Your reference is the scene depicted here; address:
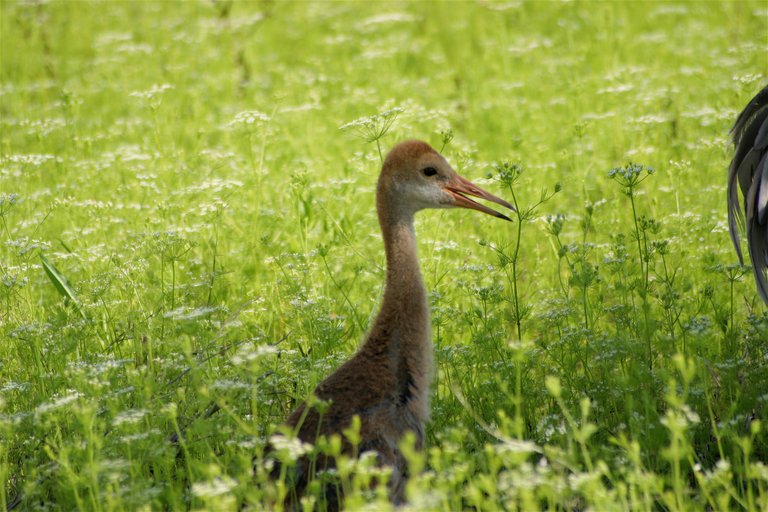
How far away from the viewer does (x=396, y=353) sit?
434 centimetres

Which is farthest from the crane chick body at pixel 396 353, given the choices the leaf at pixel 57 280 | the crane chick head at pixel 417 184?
the leaf at pixel 57 280

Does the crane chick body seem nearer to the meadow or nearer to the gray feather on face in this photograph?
the meadow

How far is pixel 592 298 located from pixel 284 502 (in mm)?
2323

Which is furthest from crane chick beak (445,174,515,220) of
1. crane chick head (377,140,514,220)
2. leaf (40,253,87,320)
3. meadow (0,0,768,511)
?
leaf (40,253,87,320)

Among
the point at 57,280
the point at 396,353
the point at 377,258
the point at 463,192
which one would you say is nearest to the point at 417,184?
the point at 463,192

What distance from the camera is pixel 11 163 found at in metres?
7.09

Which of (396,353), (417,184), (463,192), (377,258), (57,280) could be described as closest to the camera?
(396,353)

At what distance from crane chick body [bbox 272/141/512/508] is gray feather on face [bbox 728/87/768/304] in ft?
4.06

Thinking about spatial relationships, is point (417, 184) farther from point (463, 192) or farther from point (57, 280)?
point (57, 280)

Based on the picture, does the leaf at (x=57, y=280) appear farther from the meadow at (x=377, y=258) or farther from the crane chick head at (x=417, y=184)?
the crane chick head at (x=417, y=184)

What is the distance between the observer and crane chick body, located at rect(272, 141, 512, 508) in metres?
4.03

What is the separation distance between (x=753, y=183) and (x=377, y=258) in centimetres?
250

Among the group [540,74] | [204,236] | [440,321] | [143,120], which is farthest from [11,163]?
[540,74]

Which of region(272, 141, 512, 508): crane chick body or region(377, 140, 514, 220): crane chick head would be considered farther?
region(377, 140, 514, 220): crane chick head
